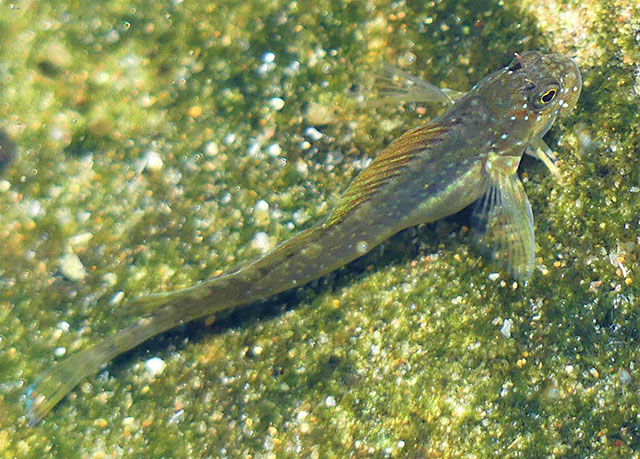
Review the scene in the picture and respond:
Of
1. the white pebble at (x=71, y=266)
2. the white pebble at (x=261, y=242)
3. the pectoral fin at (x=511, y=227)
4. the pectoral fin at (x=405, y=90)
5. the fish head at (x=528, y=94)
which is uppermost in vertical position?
the fish head at (x=528, y=94)

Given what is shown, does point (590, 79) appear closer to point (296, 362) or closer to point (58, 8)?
point (296, 362)

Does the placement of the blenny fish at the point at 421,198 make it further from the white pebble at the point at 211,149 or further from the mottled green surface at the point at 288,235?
the white pebble at the point at 211,149

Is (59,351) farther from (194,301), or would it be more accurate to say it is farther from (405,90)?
(405,90)

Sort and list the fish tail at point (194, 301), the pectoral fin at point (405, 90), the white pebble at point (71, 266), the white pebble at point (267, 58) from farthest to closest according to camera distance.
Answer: the white pebble at point (267, 58)
the pectoral fin at point (405, 90)
the white pebble at point (71, 266)
the fish tail at point (194, 301)

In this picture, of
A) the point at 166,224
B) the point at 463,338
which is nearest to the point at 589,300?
the point at 463,338

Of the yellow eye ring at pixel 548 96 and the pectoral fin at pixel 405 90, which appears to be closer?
the yellow eye ring at pixel 548 96

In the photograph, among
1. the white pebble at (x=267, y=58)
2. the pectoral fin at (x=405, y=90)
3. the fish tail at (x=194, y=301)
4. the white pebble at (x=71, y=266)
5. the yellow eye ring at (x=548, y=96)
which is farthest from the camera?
the white pebble at (x=267, y=58)

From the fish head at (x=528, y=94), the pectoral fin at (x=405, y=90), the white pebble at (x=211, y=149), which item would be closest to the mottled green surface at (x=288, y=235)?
the white pebble at (x=211, y=149)

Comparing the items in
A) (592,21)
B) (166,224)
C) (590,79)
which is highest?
(592,21)
